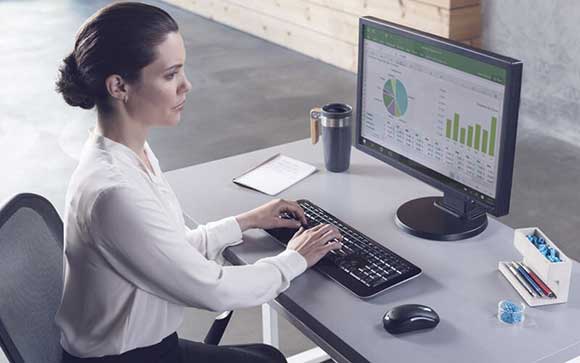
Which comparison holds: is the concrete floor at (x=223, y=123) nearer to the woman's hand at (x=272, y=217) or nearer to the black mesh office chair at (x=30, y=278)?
the woman's hand at (x=272, y=217)

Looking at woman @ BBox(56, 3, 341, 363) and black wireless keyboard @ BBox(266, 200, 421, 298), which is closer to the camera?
woman @ BBox(56, 3, 341, 363)

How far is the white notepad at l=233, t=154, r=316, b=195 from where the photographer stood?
229 centimetres

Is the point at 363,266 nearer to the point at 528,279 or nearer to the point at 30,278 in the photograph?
the point at 528,279

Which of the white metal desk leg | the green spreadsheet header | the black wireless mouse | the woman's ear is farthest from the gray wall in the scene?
the woman's ear

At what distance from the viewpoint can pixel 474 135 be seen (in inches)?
73.0

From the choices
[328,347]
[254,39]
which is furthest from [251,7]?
[328,347]

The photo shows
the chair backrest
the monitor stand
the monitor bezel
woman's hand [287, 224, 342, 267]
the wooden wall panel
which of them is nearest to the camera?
the chair backrest

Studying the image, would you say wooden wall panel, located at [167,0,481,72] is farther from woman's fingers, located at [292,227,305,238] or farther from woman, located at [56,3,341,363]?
woman, located at [56,3,341,363]

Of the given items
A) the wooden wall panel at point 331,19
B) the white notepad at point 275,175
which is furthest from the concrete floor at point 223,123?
the white notepad at point 275,175

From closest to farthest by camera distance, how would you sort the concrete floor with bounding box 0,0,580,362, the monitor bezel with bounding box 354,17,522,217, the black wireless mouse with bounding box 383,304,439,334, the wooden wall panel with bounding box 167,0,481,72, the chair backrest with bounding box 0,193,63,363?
the chair backrest with bounding box 0,193,63,363 < the black wireless mouse with bounding box 383,304,439,334 < the monitor bezel with bounding box 354,17,522,217 < the concrete floor with bounding box 0,0,580,362 < the wooden wall panel with bounding box 167,0,481,72

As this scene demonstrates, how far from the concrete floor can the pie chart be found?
112cm

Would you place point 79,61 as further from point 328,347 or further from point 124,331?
point 328,347

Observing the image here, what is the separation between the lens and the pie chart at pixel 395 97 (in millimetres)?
2051

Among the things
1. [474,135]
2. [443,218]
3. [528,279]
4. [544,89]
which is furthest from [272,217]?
[544,89]
